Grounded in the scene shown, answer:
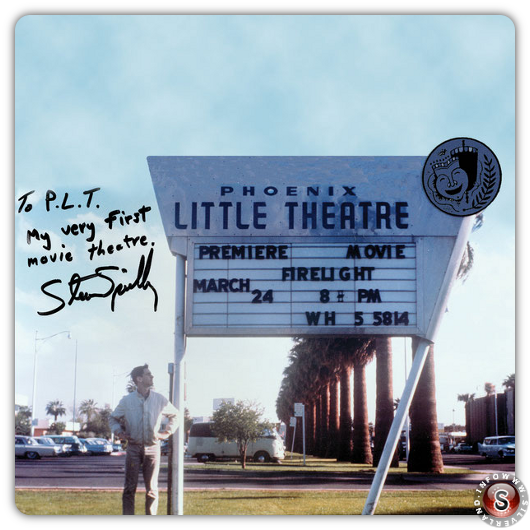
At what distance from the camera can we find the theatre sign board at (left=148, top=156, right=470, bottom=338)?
8773 mm

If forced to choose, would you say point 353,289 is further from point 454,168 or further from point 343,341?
point 343,341

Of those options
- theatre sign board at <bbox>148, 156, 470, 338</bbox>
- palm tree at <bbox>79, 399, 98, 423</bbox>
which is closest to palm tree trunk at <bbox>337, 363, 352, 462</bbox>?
theatre sign board at <bbox>148, 156, 470, 338</bbox>

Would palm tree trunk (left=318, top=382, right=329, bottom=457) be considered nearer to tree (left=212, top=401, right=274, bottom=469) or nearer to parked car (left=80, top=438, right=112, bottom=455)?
parked car (left=80, top=438, right=112, bottom=455)

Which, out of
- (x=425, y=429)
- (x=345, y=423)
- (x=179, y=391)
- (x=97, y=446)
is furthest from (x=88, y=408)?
(x=179, y=391)

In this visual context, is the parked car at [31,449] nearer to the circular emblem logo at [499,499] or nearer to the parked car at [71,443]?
the parked car at [71,443]

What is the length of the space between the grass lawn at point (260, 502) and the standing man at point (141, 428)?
4.49ft

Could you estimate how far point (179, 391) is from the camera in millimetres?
8516

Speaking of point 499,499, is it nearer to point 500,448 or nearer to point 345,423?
point 345,423

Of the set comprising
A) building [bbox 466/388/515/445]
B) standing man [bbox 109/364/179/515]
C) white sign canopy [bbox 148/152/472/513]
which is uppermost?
white sign canopy [bbox 148/152/472/513]

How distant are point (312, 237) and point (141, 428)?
2.96 metres

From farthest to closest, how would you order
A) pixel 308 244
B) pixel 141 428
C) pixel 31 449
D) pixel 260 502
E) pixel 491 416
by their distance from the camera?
pixel 491 416
pixel 31 449
pixel 260 502
pixel 308 244
pixel 141 428

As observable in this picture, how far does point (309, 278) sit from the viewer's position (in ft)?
28.9

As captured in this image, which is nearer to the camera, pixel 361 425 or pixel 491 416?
pixel 361 425

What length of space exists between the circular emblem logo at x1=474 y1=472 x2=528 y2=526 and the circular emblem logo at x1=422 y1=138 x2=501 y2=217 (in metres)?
3.02
